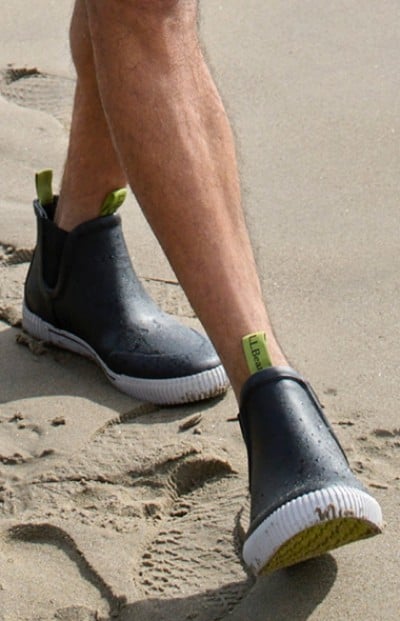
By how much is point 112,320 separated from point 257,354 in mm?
663

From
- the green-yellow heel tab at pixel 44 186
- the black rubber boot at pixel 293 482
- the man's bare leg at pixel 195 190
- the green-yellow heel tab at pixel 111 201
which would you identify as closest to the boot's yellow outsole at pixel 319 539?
the black rubber boot at pixel 293 482

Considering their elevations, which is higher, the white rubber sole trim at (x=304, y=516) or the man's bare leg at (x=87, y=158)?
the man's bare leg at (x=87, y=158)

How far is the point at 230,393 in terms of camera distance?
2641 millimetres

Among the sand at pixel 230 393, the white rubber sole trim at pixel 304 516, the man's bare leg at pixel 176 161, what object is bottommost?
the sand at pixel 230 393

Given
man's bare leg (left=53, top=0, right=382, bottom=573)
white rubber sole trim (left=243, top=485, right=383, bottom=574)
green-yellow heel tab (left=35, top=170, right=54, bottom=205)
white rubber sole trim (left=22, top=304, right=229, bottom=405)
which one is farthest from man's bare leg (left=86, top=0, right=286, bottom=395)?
green-yellow heel tab (left=35, top=170, right=54, bottom=205)

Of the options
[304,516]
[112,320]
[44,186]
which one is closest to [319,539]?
[304,516]

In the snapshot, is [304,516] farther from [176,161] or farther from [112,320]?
[112,320]

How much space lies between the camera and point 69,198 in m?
2.74

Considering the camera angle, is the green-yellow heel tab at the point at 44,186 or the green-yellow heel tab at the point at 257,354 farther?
the green-yellow heel tab at the point at 44,186

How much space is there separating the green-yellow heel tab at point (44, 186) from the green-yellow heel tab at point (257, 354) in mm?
902

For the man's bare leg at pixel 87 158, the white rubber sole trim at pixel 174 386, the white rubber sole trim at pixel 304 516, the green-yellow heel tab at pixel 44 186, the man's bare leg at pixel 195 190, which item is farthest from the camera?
the green-yellow heel tab at pixel 44 186

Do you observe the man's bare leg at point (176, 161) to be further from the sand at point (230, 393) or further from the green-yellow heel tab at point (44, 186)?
the green-yellow heel tab at point (44, 186)

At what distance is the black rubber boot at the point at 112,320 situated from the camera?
260cm

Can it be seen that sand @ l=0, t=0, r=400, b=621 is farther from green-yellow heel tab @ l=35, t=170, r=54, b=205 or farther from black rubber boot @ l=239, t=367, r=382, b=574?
green-yellow heel tab @ l=35, t=170, r=54, b=205
